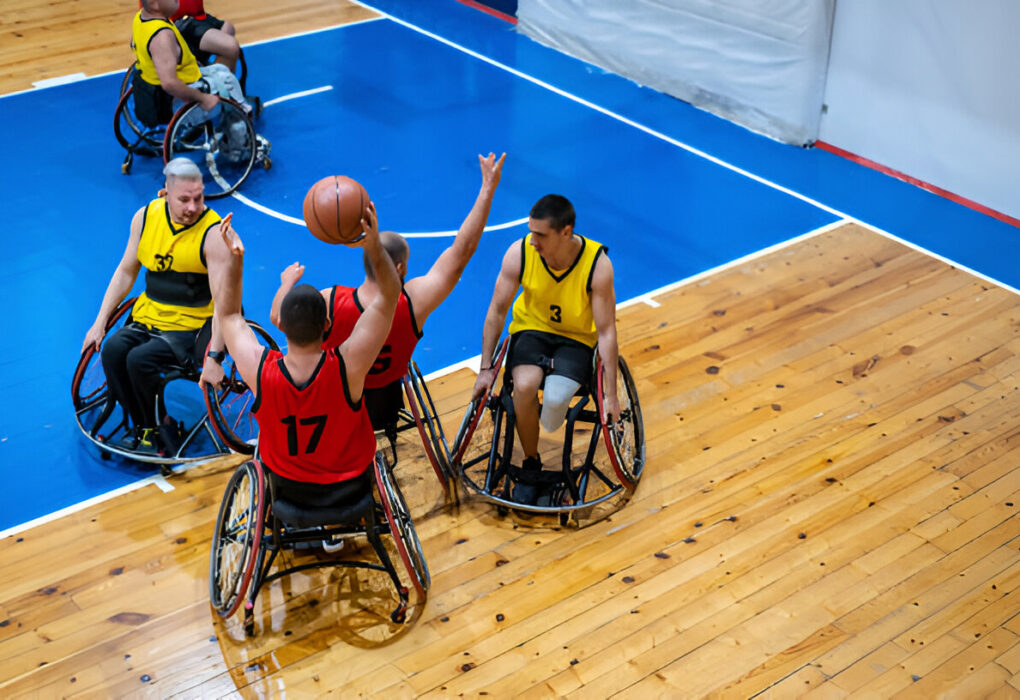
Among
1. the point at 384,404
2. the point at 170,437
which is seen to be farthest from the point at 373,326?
the point at 170,437

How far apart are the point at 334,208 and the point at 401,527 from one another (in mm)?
1256

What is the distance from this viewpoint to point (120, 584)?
14.4 feet

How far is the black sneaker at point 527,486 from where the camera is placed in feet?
15.8

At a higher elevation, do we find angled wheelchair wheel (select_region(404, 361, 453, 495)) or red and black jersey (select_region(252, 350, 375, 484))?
red and black jersey (select_region(252, 350, 375, 484))

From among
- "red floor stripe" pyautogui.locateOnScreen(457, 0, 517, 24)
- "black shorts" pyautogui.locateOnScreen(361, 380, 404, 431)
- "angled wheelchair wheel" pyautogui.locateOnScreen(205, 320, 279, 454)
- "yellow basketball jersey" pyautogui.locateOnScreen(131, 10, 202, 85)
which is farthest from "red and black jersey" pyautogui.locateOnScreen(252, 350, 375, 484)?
"red floor stripe" pyautogui.locateOnScreen(457, 0, 517, 24)

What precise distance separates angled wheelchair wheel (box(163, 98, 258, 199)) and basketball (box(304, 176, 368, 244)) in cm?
384

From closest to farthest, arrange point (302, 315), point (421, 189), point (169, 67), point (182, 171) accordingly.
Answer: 1. point (302, 315)
2. point (182, 171)
3. point (169, 67)
4. point (421, 189)

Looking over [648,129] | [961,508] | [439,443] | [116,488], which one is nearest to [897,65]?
[648,129]

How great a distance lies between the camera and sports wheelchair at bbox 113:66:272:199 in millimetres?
7500

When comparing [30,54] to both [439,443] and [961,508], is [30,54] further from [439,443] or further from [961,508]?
[961,508]

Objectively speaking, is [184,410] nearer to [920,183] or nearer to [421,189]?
[421,189]

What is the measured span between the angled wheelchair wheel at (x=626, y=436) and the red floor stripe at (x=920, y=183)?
12.9 ft

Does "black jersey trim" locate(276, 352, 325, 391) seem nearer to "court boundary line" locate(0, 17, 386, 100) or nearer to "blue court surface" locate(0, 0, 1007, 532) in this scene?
"blue court surface" locate(0, 0, 1007, 532)

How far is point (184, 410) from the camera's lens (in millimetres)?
5488
